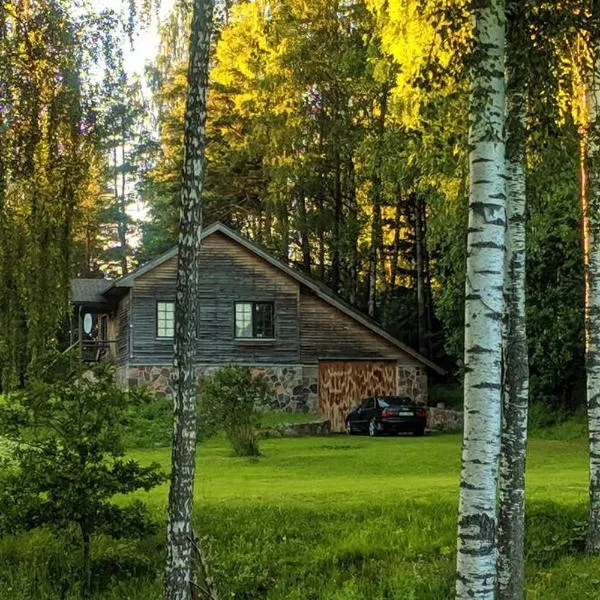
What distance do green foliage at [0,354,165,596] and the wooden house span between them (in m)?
21.5

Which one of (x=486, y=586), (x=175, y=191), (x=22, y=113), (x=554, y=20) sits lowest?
(x=486, y=586)

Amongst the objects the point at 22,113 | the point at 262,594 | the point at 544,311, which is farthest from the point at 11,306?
the point at 544,311

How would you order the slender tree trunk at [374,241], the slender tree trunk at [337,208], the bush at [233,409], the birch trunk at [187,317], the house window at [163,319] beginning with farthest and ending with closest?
the slender tree trunk at [337,208] < the slender tree trunk at [374,241] < the house window at [163,319] < the bush at [233,409] < the birch trunk at [187,317]

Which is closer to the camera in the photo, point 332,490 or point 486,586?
point 486,586

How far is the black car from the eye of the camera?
89.3ft

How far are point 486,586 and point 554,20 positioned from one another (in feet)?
14.2

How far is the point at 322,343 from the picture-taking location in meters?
31.9

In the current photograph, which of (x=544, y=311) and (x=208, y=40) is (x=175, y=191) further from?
(x=208, y=40)

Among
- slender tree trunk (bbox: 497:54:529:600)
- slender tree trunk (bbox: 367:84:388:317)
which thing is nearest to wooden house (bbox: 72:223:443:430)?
slender tree trunk (bbox: 367:84:388:317)

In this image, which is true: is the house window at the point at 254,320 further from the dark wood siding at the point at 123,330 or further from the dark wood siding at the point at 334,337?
the dark wood siding at the point at 123,330

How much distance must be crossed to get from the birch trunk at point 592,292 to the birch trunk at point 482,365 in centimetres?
315

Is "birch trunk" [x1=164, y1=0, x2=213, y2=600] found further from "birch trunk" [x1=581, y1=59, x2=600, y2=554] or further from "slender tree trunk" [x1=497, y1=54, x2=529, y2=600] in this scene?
"birch trunk" [x1=581, y1=59, x2=600, y2=554]

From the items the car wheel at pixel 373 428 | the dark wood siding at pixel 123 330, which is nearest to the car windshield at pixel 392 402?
the car wheel at pixel 373 428

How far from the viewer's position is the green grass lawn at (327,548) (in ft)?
28.3
